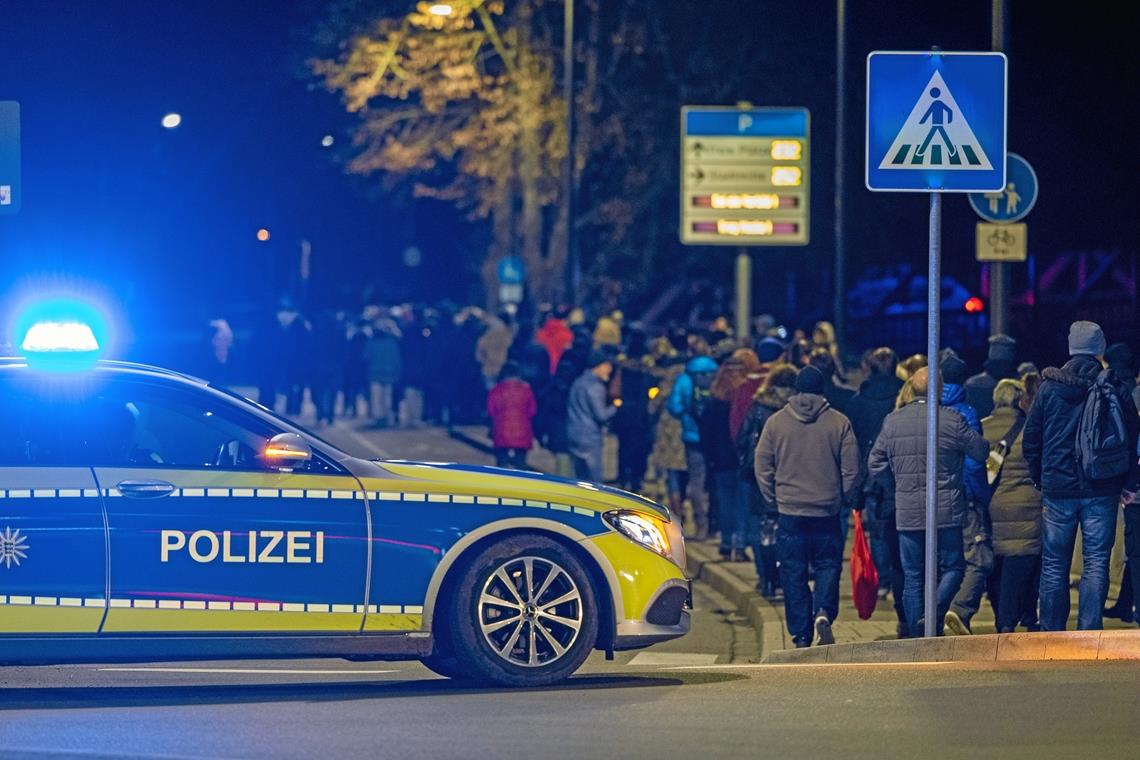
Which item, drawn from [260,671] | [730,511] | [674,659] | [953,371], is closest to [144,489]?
[260,671]

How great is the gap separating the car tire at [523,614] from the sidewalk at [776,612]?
7.86 ft

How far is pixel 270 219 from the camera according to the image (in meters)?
75.4

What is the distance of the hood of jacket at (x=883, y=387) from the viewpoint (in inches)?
539

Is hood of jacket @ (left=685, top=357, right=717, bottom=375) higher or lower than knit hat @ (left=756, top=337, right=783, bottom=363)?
lower

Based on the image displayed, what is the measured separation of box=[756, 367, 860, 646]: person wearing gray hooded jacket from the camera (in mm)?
11773

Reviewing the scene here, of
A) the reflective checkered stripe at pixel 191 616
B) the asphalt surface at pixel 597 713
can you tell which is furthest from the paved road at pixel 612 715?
the reflective checkered stripe at pixel 191 616

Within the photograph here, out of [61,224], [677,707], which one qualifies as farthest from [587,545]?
[61,224]

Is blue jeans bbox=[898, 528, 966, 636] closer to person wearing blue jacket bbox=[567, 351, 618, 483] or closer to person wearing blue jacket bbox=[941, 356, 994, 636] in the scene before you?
person wearing blue jacket bbox=[941, 356, 994, 636]

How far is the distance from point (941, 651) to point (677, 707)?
2.29m

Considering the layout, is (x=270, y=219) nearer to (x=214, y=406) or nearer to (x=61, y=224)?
(x=61, y=224)

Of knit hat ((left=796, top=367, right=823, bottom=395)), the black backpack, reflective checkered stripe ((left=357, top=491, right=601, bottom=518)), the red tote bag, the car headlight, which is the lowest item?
the red tote bag

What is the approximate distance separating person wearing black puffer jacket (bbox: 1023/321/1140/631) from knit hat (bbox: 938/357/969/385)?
0.78m

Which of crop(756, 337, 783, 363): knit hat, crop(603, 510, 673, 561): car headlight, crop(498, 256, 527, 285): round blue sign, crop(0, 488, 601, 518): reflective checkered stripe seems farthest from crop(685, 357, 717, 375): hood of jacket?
crop(498, 256, 527, 285): round blue sign

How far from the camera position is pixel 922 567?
38.5 feet
